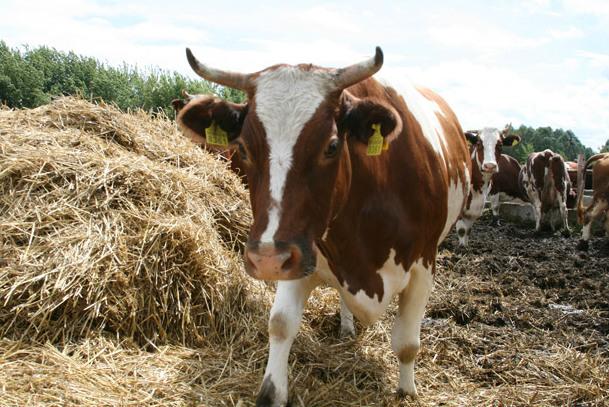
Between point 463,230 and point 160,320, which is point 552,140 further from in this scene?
point 160,320

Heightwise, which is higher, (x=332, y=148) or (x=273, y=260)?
(x=332, y=148)

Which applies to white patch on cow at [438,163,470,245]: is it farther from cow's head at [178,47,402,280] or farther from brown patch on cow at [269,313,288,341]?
cow's head at [178,47,402,280]

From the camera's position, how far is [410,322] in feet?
12.4

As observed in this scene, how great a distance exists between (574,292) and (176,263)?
4.68m

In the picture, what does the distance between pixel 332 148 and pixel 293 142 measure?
0.22m

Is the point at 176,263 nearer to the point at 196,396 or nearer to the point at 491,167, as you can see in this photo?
the point at 196,396

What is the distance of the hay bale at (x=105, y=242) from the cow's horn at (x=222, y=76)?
1742mm

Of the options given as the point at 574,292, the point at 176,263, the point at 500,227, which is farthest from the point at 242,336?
the point at 500,227

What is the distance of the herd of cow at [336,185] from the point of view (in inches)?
102

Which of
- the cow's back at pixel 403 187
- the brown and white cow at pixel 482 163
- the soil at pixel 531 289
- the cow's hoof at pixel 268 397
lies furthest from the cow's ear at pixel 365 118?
the brown and white cow at pixel 482 163

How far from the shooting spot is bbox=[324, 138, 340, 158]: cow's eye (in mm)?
2723

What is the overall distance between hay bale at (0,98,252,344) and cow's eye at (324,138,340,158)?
2.02 meters

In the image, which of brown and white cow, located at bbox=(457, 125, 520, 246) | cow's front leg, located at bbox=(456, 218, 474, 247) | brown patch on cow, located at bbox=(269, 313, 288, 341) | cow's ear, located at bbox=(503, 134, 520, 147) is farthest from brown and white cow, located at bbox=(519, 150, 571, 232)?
brown patch on cow, located at bbox=(269, 313, 288, 341)

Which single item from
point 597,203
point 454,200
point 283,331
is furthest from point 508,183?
point 283,331
